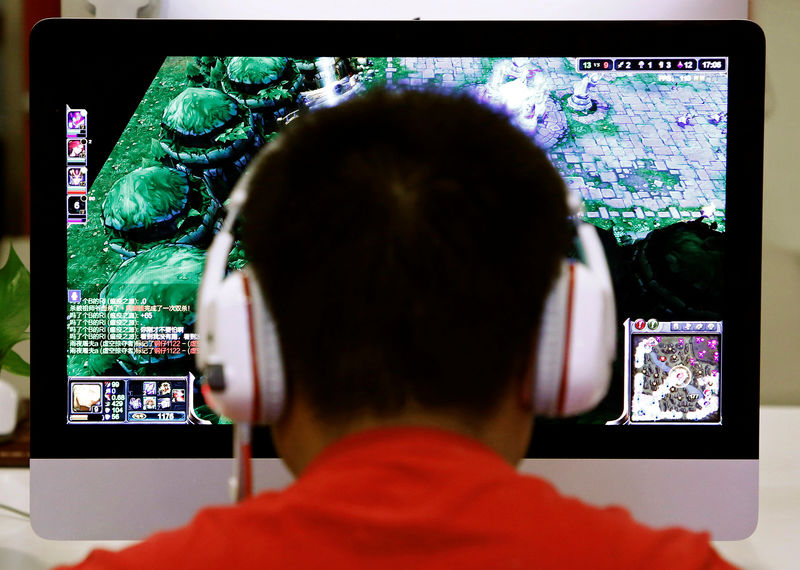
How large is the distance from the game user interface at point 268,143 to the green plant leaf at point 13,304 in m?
0.19

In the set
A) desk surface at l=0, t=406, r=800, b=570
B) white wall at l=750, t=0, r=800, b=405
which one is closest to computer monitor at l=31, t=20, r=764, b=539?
desk surface at l=0, t=406, r=800, b=570

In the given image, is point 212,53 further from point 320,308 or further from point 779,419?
point 779,419

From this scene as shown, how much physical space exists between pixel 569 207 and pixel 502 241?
Answer: 83 millimetres

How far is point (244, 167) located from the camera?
2.75 ft

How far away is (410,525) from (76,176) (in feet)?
1.90

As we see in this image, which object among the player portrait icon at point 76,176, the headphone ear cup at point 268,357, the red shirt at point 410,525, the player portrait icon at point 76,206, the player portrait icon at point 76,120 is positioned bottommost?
the red shirt at point 410,525

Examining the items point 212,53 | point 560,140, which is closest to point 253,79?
point 212,53

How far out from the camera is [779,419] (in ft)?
4.47

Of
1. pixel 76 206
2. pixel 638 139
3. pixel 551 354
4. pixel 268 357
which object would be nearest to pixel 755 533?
pixel 638 139

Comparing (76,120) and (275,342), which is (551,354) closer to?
(275,342)

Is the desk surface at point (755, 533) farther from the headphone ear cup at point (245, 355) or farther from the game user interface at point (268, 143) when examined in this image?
the headphone ear cup at point (245, 355)

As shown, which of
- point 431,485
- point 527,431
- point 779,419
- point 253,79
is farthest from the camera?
point 779,419

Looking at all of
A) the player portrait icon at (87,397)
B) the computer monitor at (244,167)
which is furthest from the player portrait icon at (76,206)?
the player portrait icon at (87,397)

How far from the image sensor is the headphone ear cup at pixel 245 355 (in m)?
0.55
